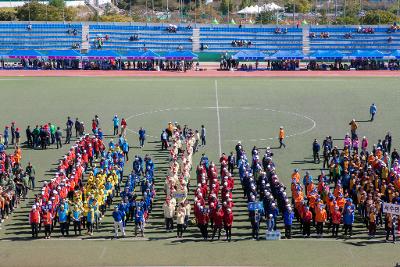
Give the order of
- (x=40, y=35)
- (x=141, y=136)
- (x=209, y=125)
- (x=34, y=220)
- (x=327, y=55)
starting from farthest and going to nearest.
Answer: (x=40, y=35), (x=327, y=55), (x=209, y=125), (x=141, y=136), (x=34, y=220)

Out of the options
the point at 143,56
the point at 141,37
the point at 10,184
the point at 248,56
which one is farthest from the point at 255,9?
the point at 10,184

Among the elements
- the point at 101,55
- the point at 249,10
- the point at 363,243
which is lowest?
the point at 363,243

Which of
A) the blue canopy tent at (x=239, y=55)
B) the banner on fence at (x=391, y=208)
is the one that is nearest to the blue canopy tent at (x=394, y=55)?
the blue canopy tent at (x=239, y=55)

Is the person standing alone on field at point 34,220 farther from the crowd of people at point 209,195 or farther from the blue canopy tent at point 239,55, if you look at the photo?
the blue canopy tent at point 239,55

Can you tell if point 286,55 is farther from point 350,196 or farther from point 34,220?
point 34,220

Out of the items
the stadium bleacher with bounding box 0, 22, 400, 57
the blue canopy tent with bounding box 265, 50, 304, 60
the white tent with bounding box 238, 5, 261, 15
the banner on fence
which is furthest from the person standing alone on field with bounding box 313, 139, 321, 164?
the white tent with bounding box 238, 5, 261, 15

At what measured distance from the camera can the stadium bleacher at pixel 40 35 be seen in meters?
83.0

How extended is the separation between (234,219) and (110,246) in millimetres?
5245

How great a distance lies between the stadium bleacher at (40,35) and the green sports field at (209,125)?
57.1 ft

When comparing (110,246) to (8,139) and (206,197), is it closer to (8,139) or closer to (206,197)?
(206,197)

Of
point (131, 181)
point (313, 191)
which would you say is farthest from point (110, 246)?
point (313, 191)

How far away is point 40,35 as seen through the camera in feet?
277

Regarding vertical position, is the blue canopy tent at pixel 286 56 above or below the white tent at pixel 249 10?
below

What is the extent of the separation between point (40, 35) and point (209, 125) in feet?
145
